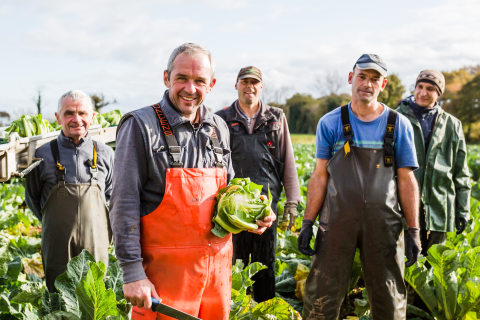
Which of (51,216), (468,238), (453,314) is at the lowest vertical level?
(453,314)

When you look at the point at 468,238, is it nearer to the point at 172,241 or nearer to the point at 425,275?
the point at 425,275

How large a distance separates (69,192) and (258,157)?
173 cm

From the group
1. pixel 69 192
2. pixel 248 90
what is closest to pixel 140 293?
pixel 69 192

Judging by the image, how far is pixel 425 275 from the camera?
362cm

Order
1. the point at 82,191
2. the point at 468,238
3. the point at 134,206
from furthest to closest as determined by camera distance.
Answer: the point at 468,238 < the point at 82,191 < the point at 134,206

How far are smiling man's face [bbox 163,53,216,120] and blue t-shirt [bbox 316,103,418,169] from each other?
4.25 feet

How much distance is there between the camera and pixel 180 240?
2.04 metres

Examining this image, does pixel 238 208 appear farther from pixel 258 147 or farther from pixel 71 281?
pixel 258 147

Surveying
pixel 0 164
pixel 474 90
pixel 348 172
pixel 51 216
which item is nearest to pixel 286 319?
pixel 348 172

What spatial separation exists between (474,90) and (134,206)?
5393cm

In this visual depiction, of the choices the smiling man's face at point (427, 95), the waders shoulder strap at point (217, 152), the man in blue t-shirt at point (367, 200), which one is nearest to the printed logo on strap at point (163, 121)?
the waders shoulder strap at point (217, 152)

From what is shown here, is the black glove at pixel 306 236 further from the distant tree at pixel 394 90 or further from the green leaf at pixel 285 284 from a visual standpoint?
the distant tree at pixel 394 90

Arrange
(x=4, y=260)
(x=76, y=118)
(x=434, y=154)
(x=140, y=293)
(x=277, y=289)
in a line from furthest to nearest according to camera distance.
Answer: (x=277, y=289) < (x=434, y=154) < (x=4, y=260) < (x=76, y=118) < (x=140, y=293)

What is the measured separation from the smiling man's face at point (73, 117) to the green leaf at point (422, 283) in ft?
10.1
